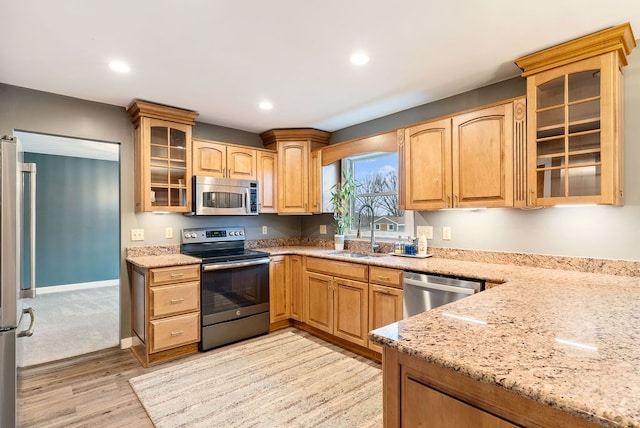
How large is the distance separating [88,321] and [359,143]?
403 centimetres

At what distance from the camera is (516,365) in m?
0.83

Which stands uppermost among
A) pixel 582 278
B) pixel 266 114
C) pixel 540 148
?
pixel 266 114

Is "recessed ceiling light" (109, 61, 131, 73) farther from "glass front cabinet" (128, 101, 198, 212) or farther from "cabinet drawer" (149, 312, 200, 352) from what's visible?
"cabinet drawer" (149, 312, 200, 352)

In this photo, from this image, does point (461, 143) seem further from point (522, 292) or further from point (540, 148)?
point (522, 292)

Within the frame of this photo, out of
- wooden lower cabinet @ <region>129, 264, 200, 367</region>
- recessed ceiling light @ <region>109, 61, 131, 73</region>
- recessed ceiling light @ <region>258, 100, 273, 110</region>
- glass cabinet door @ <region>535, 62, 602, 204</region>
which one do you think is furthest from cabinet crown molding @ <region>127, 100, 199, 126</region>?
glass cabinet door @ <region>535, 62, 602, 204</region>

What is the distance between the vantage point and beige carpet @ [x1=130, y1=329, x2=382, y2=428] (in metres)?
2.08

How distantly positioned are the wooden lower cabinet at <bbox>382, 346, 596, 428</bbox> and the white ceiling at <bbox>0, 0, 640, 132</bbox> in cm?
174

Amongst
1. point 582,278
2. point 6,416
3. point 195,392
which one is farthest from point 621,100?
point 6,416

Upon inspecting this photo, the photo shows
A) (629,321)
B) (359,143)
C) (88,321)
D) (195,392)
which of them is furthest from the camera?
(88,321)

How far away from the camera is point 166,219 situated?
3.51 metres

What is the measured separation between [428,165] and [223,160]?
7.35 feet

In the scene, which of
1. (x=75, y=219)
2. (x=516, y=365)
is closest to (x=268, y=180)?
(x=516, y=365)

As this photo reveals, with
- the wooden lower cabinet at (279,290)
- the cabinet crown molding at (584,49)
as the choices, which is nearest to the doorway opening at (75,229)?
the wooden lower cabinet at (279,290)

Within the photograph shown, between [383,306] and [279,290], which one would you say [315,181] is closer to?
[279,290]
